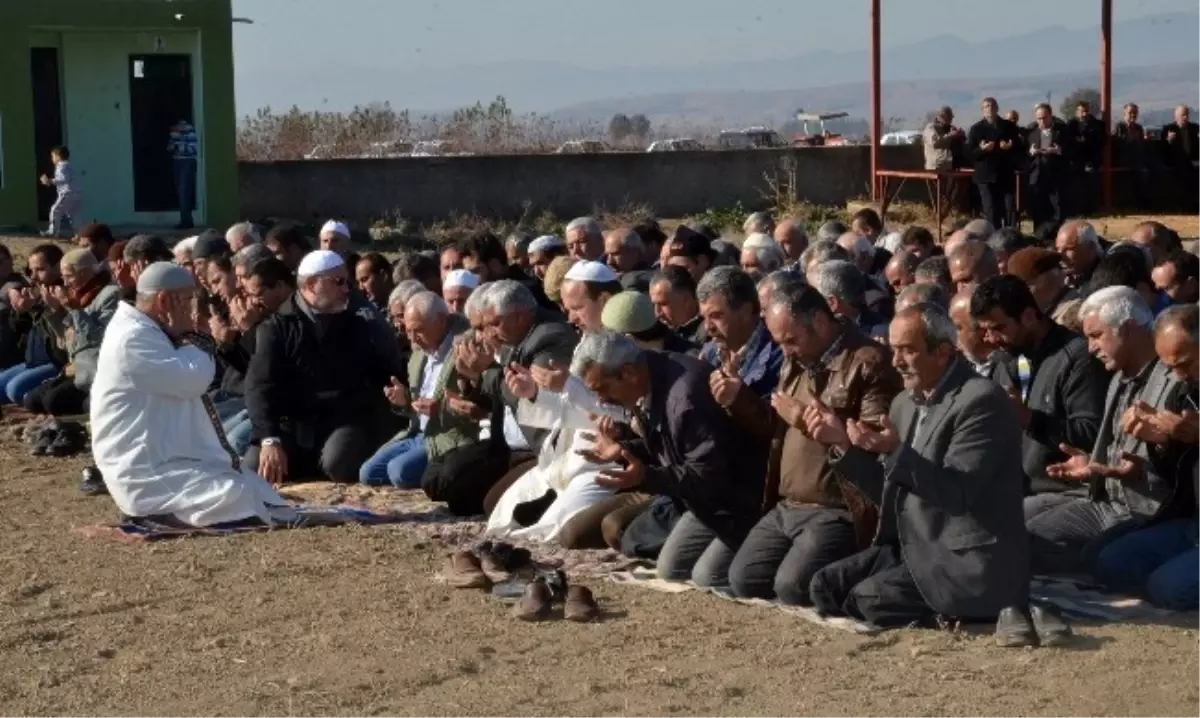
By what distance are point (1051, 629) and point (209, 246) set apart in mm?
9049

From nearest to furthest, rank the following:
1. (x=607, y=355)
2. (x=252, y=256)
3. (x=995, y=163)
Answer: (x=607, y=355)
(x=252, y=256)
(x=995, y=163)

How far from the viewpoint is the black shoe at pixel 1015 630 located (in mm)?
7980

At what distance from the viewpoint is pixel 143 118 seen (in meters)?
29.0

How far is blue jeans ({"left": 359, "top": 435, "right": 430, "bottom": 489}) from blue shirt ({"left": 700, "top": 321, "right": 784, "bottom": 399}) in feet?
8.84

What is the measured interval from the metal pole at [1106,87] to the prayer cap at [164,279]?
1873 centimetres

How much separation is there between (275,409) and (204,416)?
146 cm

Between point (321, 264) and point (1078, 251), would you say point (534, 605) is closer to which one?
point (321, 264)

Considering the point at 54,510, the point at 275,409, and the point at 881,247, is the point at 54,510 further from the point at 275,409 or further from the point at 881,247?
the point at 881,247

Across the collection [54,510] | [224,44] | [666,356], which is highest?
[224,44]

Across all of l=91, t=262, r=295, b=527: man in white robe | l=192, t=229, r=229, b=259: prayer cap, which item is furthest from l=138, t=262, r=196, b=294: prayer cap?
l=192, t=229, r=229, b=259: prayer cap

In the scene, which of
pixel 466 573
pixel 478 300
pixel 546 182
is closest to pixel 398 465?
pixel 478 300

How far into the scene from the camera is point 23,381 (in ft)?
53.2

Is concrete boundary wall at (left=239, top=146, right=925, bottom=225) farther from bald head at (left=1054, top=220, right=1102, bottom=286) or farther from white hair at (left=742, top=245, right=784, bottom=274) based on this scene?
bald head at (left=1054, top=220, right=1102, bottom=286)

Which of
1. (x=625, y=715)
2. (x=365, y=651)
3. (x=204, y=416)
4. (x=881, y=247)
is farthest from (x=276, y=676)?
(x=881, y=247)
